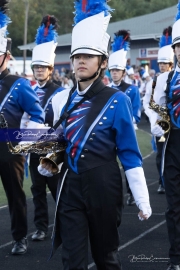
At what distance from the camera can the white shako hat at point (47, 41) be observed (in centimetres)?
840

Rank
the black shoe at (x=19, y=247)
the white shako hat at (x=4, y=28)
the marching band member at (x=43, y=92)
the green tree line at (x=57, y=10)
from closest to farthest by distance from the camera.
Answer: the white shako hat at (x=4, y=28) → the black shoe at (x=19, y=247) → the marching band member at (x=43, y=92) → the green tree line at (x=57, y=10)

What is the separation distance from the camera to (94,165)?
184 inches

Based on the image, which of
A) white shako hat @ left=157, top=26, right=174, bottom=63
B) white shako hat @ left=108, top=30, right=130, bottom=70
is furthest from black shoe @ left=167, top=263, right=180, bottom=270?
white shako hat @ left=157, top=26, right=174, bottom=63

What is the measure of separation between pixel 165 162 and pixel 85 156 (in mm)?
1727

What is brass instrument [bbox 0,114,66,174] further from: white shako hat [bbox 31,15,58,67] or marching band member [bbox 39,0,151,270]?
white shako hat [bbox 31,15,58,67]

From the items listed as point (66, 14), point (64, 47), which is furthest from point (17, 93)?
point (66, 14)

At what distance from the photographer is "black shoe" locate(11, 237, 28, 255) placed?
6.95m

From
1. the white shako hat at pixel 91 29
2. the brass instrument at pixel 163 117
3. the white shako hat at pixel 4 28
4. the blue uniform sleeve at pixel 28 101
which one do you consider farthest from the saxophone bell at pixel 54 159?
the white shako hat at pixel 4 28

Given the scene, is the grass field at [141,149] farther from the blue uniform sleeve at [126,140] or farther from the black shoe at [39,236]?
the blue uniform sleeve at [126,140]

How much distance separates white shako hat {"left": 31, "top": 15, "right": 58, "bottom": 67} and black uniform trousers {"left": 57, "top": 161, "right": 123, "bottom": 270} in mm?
3847

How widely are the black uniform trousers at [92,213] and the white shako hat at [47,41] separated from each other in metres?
3.85

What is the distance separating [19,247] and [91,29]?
114 inches

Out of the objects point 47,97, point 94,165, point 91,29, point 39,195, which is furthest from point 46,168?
point 47,97

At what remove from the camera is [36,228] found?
26.1ft
